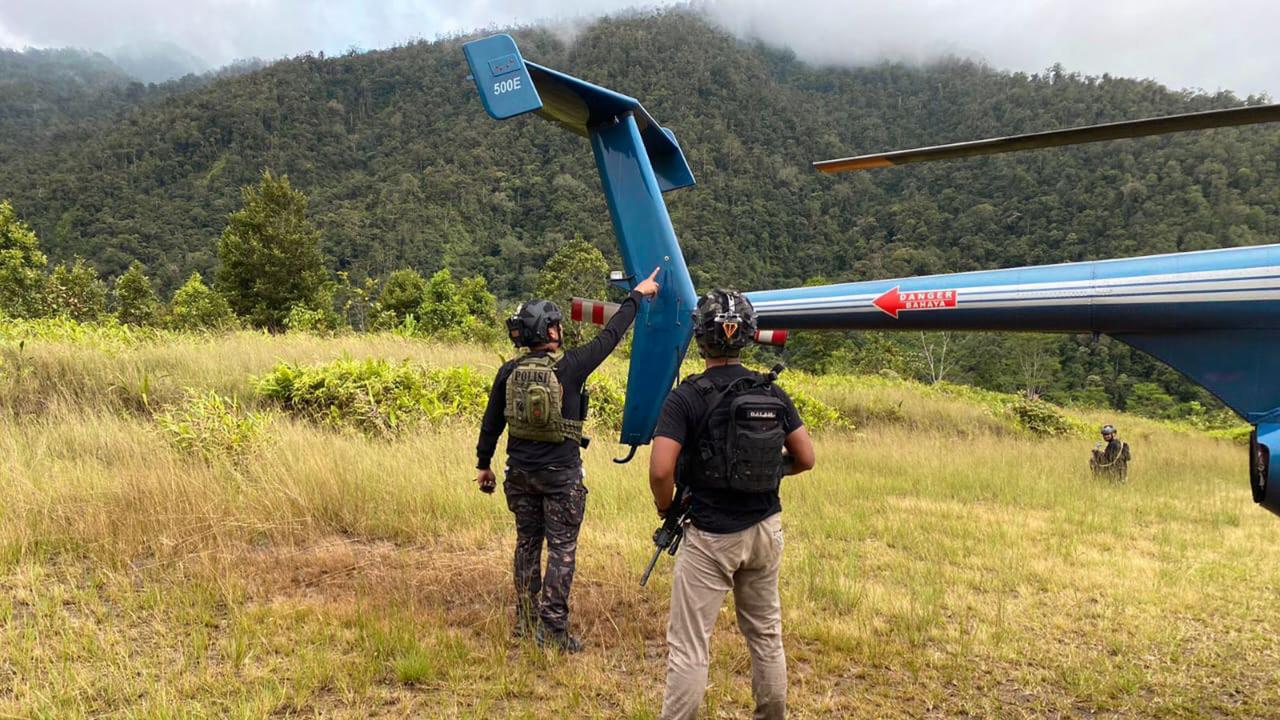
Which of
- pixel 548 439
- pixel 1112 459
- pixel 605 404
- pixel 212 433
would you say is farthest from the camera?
pixel 605 404

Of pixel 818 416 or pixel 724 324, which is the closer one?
pixel 724 324

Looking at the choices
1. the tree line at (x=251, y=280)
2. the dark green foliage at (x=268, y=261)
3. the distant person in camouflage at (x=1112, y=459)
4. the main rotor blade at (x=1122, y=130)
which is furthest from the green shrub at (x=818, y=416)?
the dark green foliage at (x=268, y=261)

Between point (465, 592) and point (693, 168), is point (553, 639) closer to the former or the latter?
point (465, 592)

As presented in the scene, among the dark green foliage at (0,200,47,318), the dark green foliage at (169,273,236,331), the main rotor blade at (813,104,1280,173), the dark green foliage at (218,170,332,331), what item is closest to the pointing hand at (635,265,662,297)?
the main rotor blade at (813,104,1280,173)

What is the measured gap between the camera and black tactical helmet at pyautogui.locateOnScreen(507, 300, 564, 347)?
386 cm

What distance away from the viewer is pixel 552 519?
12.8 ft

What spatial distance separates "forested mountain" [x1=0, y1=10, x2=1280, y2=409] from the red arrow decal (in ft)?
147

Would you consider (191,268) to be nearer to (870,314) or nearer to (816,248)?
(816,248)

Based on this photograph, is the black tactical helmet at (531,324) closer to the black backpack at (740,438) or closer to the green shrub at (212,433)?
the black backpack at (740,438)

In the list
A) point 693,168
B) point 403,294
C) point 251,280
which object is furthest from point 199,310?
point 693,168

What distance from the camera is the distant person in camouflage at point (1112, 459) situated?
10414 millimetres

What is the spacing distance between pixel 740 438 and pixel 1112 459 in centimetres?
1044

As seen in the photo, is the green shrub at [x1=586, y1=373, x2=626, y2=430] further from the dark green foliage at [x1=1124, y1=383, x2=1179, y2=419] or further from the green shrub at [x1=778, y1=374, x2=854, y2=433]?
the dark green foliage at [x1=1124, y1=383, x2=1179, y2=419]

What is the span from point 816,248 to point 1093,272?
82.3 m
